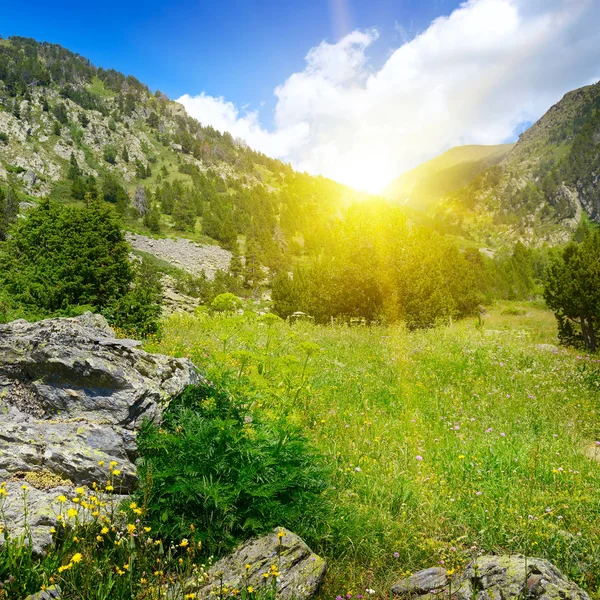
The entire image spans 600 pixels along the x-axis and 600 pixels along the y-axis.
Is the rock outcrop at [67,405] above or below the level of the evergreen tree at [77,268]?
below

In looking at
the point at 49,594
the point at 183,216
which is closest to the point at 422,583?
the point at 49,594

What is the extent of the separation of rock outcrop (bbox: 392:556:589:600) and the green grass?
312 mm

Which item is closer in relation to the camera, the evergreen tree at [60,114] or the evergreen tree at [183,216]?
the evergreen tree at [183,216]

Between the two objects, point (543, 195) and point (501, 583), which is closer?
point (501, 583)

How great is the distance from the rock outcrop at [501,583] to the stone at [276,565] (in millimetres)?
831

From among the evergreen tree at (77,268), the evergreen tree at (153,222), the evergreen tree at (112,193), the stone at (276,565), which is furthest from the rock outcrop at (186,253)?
the stone at (276,565)

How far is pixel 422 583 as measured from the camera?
10.4 feet

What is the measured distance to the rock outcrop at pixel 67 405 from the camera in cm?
327

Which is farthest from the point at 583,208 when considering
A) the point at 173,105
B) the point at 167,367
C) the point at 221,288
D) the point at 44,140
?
the point at 167,367

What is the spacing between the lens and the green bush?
10.3 ft

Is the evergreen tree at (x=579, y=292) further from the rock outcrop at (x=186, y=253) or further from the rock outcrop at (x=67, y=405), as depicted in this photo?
the rock outcrop at (x=186, y=253)

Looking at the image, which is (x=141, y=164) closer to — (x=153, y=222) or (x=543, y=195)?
(x=153, y=222)

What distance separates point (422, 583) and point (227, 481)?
1847mm

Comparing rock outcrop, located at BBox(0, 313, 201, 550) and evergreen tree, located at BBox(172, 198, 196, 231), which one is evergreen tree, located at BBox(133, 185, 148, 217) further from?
rock outcrop, located at BBox(0, 313, 201, 550)
